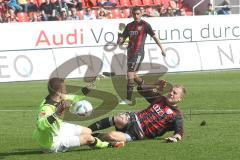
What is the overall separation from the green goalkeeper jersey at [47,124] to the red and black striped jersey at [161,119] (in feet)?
4.94

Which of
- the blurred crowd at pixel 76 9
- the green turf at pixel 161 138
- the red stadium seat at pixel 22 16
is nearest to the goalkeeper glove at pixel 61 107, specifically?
the green turf at pixel 161 138

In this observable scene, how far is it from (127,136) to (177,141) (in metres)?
0.84

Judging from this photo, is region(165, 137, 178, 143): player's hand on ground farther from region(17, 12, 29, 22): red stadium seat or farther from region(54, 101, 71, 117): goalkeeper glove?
region(17, 12, 29, 22): red stadium seat

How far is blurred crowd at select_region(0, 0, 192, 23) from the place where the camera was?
3203cm

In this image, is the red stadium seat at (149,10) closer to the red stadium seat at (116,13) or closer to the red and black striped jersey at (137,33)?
the red stadium seat at (116,13)

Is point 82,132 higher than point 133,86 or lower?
higher

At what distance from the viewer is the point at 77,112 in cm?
1140

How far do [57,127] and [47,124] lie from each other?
294mm

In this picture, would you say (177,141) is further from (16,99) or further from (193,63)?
(193,63)

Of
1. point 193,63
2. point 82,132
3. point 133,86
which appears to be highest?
point 82,132

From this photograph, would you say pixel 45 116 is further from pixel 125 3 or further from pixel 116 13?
pixel 125 3

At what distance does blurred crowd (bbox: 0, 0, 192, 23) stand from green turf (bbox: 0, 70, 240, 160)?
6803 mm

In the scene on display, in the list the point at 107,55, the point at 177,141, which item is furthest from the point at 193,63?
the point at 177,141

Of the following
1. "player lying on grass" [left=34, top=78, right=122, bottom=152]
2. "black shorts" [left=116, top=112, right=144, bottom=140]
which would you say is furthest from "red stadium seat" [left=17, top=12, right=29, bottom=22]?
"player lying on grass" [left=34, top=78, right=122, bottom=152]
